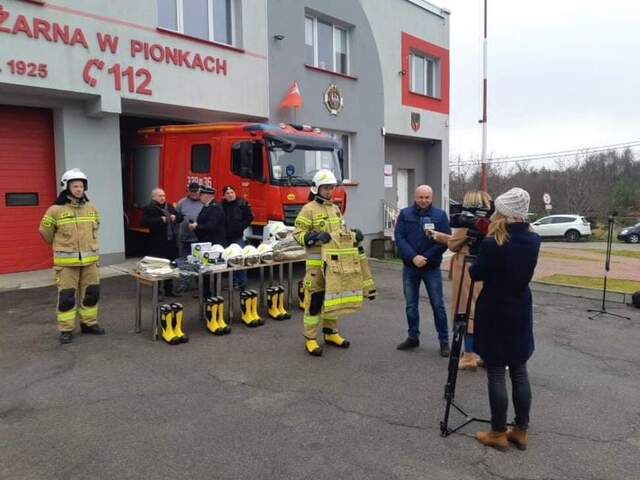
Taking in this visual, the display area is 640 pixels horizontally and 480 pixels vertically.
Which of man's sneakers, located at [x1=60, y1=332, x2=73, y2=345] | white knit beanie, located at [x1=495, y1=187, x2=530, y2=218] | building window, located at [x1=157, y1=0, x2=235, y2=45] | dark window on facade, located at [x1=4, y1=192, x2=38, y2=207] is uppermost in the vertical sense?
building window, located at [x1=157, y1=0, x2=235, y2=45]

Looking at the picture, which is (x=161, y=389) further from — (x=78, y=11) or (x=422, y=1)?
(x=422, y=1)

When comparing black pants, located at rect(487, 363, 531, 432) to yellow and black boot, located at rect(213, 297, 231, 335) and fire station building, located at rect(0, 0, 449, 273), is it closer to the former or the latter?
yellow and black boot, located at rect(213, 297, 231, 335)

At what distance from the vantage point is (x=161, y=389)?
485 cm

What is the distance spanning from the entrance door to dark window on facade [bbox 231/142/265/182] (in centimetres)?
1060

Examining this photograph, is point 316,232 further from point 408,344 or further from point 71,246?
point 71,246

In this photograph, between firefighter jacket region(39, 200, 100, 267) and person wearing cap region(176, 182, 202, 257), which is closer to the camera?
firefighter jacket region(39, 200, 100, 267)

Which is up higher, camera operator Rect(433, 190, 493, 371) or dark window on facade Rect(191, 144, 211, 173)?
dark window on facade Rect(191, 144, 211, 173)

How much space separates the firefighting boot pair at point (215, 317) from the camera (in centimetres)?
662

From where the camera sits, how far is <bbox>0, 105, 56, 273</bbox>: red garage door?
1012 cm

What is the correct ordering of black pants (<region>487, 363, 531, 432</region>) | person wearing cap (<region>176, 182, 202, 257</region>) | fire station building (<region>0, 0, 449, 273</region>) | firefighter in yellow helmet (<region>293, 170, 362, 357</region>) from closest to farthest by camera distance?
black pants (<region>487, 363, 531, 432</region>) → firefighter in yellow helmet (<region>293, 170, 362, 357</region>) → person wearing cap (<region>176, 182, 202, 257</region>) → fire station building (<region>0, 0, 449, 273</region>)

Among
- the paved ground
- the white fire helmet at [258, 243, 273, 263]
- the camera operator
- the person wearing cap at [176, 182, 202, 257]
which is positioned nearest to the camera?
the paved ground

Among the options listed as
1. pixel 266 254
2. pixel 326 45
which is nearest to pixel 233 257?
pixel 266 254

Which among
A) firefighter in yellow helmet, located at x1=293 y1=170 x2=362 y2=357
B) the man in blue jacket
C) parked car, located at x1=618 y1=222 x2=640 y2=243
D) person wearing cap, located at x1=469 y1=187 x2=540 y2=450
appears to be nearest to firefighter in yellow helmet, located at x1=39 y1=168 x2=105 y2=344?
firefighter in yellow helmet, located at x1=293 y1=170 x2=362 y2=357

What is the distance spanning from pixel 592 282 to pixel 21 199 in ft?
36.9
